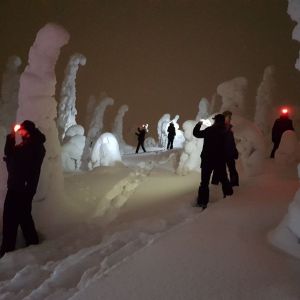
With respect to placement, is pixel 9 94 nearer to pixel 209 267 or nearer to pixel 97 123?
pixel 97 123

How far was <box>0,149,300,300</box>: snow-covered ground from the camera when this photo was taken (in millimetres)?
2719

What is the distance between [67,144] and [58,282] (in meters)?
10.5

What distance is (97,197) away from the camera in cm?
818

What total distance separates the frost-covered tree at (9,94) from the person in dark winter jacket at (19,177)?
42.5 ft

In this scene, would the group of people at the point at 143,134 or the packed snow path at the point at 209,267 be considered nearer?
the packed snow path at the point at 209,267

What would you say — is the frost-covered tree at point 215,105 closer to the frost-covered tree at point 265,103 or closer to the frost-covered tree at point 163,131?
the frost-covered tree at point 163,131

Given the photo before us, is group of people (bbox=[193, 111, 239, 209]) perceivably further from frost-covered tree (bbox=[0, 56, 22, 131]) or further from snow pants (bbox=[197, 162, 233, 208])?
frost-covered tree (bbox=[0, 56, 22, 131])

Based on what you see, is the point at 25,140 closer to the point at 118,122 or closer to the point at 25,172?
the point at 25,172

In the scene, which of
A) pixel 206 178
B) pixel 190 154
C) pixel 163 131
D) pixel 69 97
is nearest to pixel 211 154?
pixel 206 178

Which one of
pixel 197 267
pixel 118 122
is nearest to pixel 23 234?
pixel 197 267

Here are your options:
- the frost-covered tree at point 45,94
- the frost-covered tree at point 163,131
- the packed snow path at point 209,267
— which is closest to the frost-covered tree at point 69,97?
the frost-covered tree at point 163,131

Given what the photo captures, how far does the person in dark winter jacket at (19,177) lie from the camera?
545cm

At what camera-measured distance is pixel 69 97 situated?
19.6 metres

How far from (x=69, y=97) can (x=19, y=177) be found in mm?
14640
